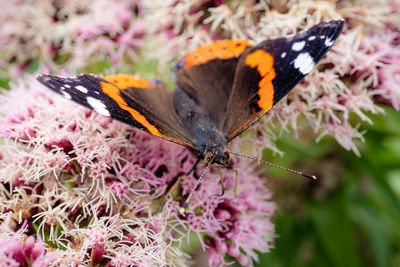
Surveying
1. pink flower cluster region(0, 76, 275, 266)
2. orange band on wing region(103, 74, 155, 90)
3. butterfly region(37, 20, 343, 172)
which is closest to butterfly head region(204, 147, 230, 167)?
butterfly region(37, 20, 343, 172)

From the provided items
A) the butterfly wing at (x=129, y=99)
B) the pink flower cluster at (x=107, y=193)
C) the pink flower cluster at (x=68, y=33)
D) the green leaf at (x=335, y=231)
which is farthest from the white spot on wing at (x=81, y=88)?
the green leaf at (x=335, y=231)

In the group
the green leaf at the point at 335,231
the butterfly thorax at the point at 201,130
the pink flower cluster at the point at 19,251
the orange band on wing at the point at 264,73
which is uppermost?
the orange band on wing at the point at 264,73

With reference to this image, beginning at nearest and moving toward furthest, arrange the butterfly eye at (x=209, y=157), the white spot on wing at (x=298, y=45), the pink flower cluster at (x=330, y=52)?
the butterfly eye at (x=209, y=157) → the white spot on wing at (x=298, y=45) → the pink flower cluster at (x=330, y=52)

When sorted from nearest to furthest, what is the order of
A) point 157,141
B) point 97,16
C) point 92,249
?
point 92,249
point 157,141
point 97,16

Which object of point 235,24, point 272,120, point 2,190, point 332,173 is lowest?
point 332,173

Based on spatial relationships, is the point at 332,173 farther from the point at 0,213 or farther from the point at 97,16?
the point at 0,213

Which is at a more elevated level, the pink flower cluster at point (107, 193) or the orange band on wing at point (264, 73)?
the orange band on wing at point (264, 73)

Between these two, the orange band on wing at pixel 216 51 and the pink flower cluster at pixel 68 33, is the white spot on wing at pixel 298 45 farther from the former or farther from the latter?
the pink flower cluster at pixel 68 33

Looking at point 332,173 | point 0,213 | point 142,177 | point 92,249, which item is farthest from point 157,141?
point 332,173
